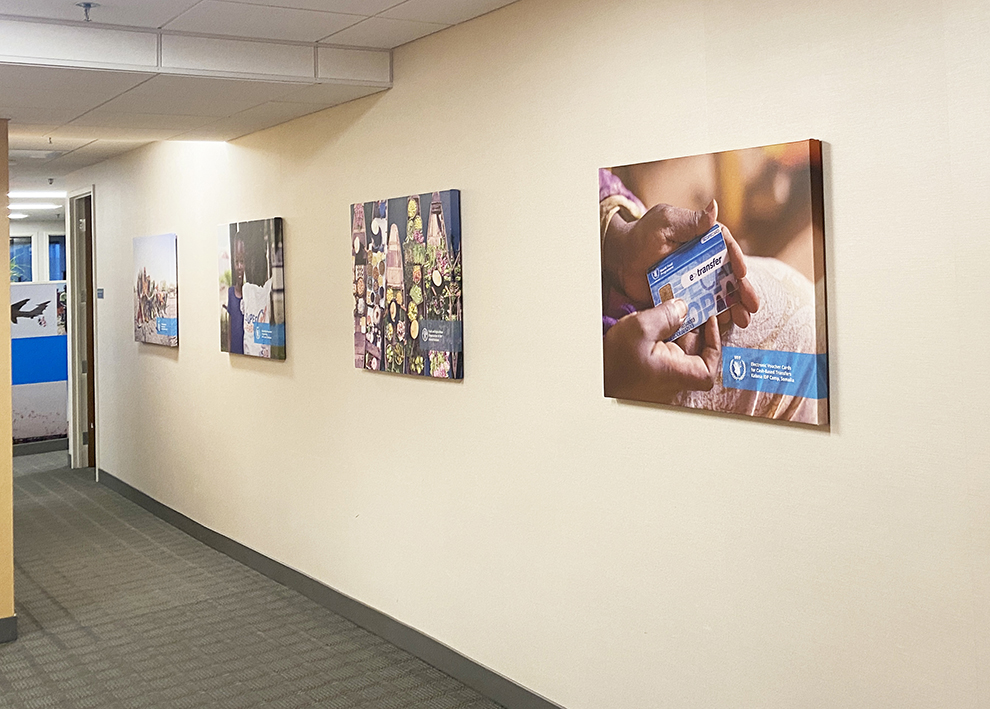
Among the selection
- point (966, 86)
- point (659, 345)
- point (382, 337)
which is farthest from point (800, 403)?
point (382, 337)

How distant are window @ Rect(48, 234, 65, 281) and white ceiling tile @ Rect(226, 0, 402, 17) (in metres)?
13.9

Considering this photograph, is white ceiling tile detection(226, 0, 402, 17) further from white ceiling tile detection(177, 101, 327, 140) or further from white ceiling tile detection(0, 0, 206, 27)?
white ceiling tile detection(177, 101, 327, 140)

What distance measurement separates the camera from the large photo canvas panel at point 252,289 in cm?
577

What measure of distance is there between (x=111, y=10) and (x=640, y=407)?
7.97 feet

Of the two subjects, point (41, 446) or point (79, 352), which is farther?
point (41, 446)

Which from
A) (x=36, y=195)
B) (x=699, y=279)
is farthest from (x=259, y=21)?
(x=36, y=195)

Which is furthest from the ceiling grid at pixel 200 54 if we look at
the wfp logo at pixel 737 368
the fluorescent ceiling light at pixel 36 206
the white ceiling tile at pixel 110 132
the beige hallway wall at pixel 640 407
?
the fluorescent ceiling light at pixel 36 206

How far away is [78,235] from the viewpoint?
9.70 metres

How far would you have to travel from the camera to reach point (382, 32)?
14.0ft

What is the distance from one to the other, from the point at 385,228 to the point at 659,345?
188 cm

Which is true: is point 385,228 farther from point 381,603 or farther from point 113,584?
point 113,584

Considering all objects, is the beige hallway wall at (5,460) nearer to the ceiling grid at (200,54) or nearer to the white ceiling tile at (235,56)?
the ceiling grid at (200,54)
